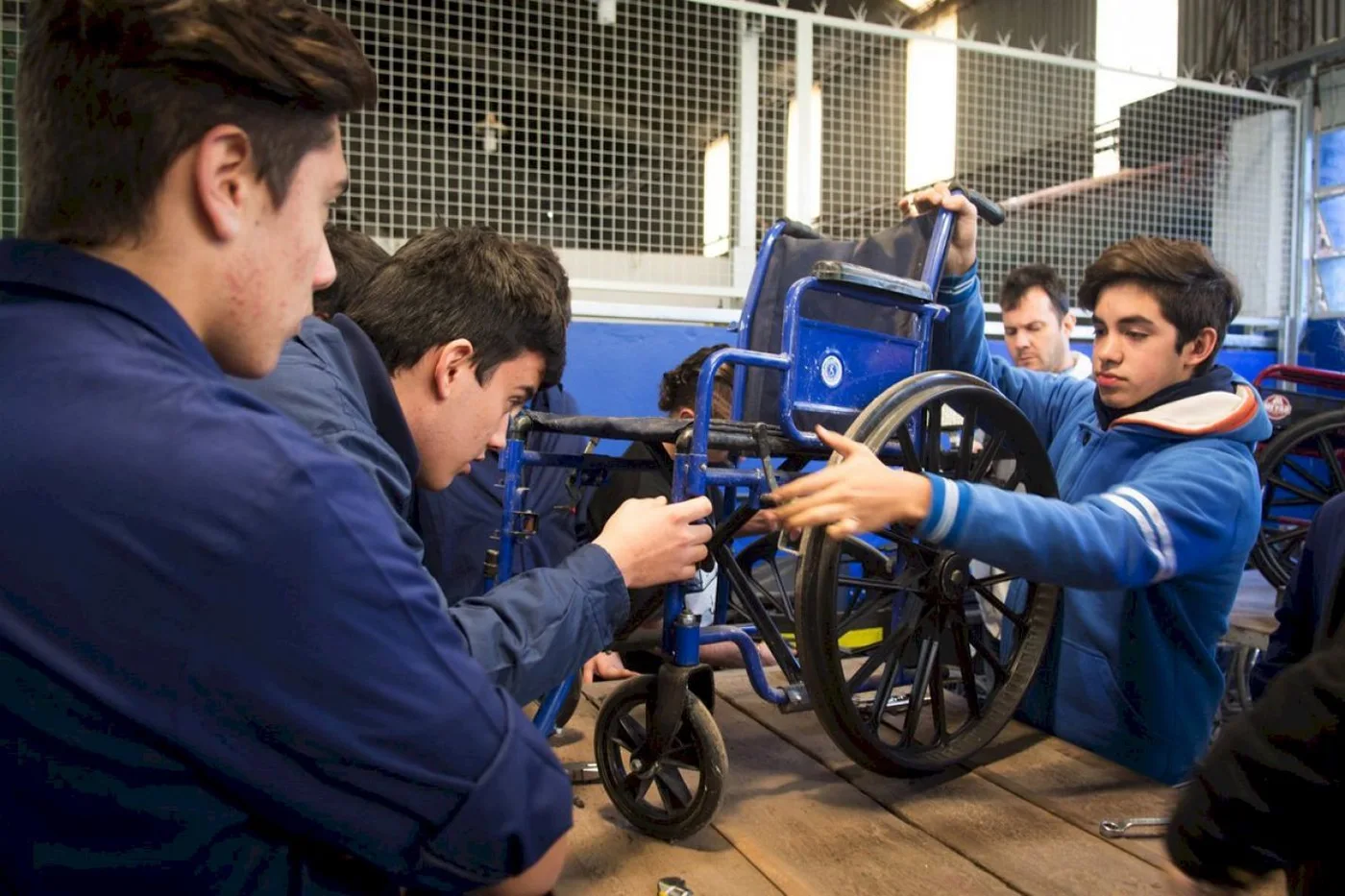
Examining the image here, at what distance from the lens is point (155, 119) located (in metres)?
0.58

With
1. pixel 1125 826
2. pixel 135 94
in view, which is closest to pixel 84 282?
pixel 135 94

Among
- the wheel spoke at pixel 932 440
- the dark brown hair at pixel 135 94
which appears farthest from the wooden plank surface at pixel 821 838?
the dark brown hair at pixel 135 94

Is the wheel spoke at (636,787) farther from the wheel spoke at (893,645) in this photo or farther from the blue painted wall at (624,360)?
the blue painted wall at (624,360)

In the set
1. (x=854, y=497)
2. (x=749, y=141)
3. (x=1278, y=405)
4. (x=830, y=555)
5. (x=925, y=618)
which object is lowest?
(x=925, y=618)

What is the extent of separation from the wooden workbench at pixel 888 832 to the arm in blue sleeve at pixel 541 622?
0.36 m

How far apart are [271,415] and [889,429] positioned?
1048mm

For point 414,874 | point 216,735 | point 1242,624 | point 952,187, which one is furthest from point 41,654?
point 1242,624

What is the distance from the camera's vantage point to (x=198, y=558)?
1.67 feet

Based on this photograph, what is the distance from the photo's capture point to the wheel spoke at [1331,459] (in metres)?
3.90

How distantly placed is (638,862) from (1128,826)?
2.08 ft

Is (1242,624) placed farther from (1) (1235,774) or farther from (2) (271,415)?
(2) (271,415)

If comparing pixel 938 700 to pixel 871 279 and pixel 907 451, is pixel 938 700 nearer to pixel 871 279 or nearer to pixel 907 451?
pixel 907 451

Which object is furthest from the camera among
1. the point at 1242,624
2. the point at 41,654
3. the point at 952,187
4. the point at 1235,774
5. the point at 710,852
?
the point at 1242,624

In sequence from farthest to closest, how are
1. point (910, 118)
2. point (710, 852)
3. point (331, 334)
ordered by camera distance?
point (910, 118) < point (710, 852) < point (331, 334)
